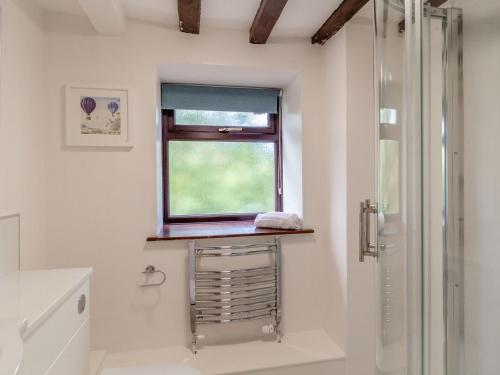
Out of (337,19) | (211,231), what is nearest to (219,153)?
(211,231)

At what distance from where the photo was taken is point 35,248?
1447 mm

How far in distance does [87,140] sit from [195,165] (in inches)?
30.2

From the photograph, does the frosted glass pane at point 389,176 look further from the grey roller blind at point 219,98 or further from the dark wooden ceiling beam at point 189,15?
the grey roller blind at point 219,98

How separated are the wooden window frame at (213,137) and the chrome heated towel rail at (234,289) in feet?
1.57

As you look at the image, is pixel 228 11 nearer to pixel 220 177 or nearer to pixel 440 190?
pixel 220 177

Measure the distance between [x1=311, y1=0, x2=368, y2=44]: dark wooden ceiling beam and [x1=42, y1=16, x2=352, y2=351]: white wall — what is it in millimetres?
263

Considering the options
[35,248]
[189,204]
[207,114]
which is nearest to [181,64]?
[207,114]

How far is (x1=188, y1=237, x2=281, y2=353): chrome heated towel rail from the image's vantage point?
1.69 meters

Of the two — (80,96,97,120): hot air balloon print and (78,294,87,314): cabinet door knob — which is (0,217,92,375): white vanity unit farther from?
(80,96,97,120): hot air balloon print

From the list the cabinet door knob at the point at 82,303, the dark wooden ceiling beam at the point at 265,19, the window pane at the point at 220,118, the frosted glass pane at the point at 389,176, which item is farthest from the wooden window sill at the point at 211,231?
the dark wooden ceiling beam at the point at 265,19

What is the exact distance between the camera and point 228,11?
157 cm

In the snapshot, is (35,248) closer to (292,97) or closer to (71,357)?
(71,357)

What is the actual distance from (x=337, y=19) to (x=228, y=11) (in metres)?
0.63

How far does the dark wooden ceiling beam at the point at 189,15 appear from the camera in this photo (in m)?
1.39
